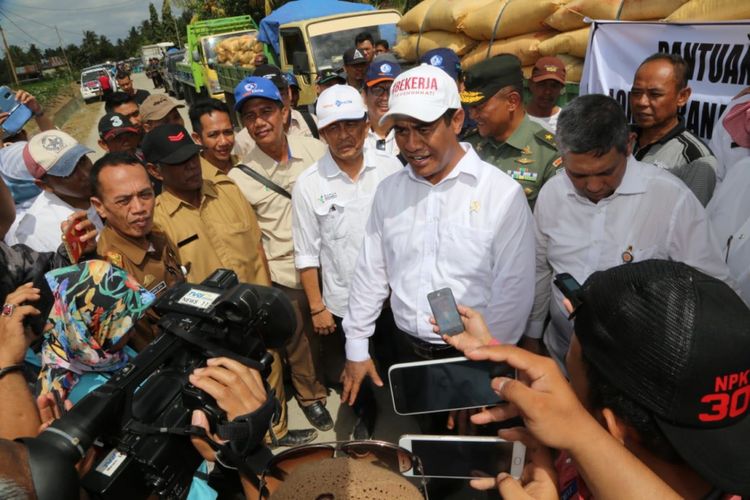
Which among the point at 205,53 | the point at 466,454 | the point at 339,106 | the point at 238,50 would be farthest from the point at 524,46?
the point at 205,53

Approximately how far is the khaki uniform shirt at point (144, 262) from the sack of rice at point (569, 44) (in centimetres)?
434

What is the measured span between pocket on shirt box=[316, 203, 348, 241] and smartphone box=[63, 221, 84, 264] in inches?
42.0

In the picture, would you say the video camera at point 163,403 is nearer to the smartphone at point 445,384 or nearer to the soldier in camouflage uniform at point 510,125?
the smartphone at point 445,384

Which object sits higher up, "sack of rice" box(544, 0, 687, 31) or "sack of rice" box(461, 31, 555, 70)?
"sack of rice" box(544, 0, 687, 31)

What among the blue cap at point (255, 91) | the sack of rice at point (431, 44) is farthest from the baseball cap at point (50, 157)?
the sack of rice at point (431, 44)

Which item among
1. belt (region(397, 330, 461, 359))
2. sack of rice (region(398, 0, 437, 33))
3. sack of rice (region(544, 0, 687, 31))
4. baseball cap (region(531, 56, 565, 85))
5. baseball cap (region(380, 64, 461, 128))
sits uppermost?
sack of rice (region(398, 0, 437, 33))

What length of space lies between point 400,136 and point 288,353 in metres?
1.66

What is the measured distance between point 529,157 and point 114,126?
299cm

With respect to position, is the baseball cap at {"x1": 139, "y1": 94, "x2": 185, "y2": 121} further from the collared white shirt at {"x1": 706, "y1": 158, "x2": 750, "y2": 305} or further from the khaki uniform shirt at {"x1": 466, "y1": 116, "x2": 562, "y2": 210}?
the collared white shirt at {"x1": 706, "y1": 158, "x2": 750, "y2": 305}

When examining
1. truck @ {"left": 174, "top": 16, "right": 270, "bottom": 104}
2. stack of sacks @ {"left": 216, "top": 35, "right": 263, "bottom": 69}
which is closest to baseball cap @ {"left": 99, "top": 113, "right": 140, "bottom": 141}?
stack of sacks @ {"left": 216, "top": 35, "right": 263, "bottom": 69}

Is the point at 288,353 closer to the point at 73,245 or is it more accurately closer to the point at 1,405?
the point at 73,245

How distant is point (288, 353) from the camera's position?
9.42ft

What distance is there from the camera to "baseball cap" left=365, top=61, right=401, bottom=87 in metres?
3.54

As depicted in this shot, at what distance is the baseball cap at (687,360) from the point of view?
28.0 inches
